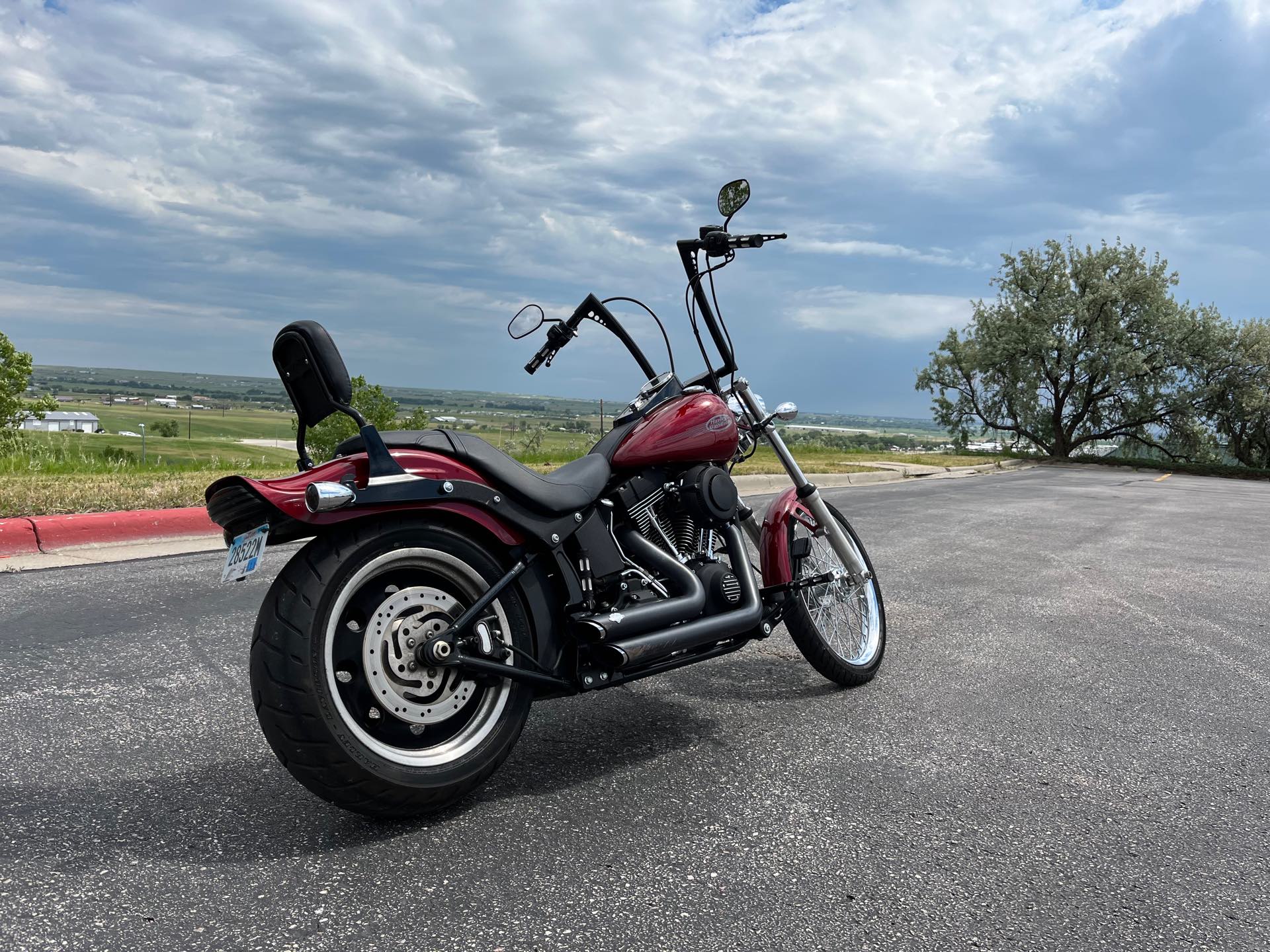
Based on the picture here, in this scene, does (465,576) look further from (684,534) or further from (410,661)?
(684,534)

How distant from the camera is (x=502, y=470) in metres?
2.99

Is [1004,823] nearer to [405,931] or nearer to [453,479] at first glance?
[405,931]

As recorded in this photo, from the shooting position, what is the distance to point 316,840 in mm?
2701

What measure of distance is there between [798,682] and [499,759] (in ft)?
5.99

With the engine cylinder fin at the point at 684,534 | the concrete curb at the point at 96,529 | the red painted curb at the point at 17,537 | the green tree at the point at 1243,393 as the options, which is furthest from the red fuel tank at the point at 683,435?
the green tree at the point at 1243,393

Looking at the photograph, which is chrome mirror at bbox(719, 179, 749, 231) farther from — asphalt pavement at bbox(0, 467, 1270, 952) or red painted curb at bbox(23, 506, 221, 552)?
red painted curb at bbox(23, 506, 221, 552)

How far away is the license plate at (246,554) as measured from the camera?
2635 millimetres

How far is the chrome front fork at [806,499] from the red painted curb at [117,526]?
Result: 14.7 ft

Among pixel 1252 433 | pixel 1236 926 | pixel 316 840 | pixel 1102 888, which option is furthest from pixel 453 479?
pixel 1252 433

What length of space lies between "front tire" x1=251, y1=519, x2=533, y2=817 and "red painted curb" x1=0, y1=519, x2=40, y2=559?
522 centimetres

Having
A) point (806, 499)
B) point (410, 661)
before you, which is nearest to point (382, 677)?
point (410, 661)

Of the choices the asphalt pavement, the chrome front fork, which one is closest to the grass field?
the chrome front fork

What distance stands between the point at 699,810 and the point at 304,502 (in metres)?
1.54

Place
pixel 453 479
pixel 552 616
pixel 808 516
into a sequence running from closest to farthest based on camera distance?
pixel 453 479, pixel 552 616, pixel 808 516
